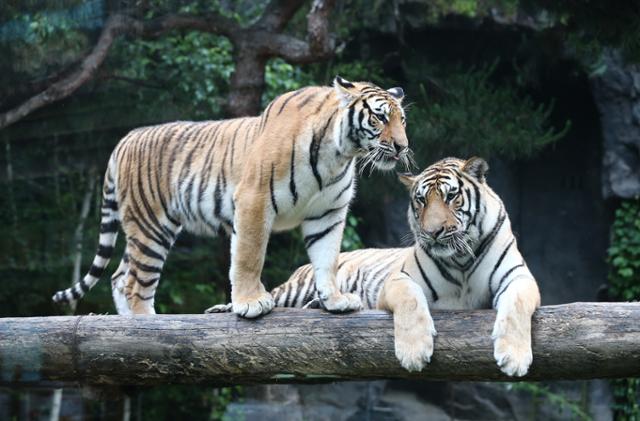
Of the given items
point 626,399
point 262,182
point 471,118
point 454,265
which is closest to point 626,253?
point 626,399

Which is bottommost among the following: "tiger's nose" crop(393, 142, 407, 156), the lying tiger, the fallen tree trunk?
the fallen tree trunk

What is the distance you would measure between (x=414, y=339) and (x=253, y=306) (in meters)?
0.69

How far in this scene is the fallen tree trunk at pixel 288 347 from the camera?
321 centimetres

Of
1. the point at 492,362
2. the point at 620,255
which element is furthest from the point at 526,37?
the point at 492,362

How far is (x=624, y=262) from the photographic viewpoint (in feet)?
25.6

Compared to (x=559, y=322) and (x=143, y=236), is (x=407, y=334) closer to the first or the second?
(x=559, y=322)

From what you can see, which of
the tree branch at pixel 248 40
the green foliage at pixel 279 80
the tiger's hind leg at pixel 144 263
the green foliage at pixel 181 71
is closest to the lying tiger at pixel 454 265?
the tiger's hind leg at pixel 144 263

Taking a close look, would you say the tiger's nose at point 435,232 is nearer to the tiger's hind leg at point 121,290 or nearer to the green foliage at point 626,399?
the tiger's hind leg at point 121,290

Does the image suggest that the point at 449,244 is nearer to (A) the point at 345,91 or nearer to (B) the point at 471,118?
(A) the point at 345,91

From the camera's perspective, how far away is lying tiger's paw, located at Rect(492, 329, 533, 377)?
310cm

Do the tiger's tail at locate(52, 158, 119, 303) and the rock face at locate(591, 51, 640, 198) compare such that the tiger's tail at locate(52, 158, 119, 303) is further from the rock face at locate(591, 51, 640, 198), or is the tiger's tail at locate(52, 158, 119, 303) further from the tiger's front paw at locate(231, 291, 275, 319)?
the rock face at locate(591, 51, 640, 198)

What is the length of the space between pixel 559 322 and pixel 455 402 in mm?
5346

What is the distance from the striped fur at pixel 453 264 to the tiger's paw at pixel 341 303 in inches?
4.2

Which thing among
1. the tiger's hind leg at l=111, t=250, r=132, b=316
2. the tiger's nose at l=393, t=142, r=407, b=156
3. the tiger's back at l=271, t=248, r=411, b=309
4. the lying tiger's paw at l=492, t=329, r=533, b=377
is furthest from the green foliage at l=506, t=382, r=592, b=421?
the lying tiger's paw at l=492, t=329, r=533, b=377
